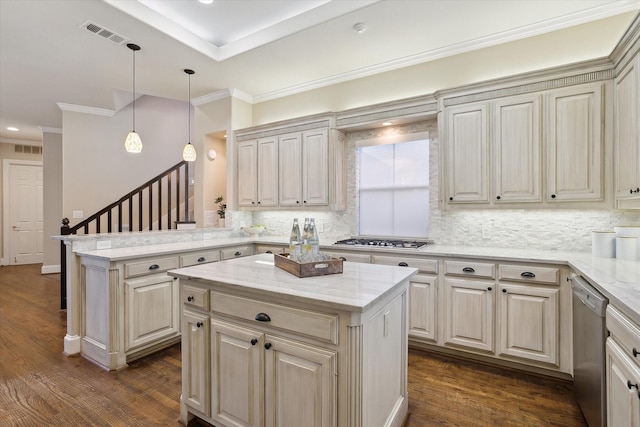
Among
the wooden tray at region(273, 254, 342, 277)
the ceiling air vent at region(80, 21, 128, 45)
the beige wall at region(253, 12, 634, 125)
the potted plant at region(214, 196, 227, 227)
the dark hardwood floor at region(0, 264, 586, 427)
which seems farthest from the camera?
the potted plant at region(214, 196, 227, 227)

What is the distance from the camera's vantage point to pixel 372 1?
110 inches

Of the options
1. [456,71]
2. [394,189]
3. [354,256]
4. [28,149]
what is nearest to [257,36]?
[456,71]

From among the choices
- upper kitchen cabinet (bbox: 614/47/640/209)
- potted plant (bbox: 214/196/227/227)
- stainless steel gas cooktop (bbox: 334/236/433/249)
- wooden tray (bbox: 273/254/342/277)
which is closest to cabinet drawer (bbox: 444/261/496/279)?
stainless steel gas cooktop (bbox: 334/236/433/249)

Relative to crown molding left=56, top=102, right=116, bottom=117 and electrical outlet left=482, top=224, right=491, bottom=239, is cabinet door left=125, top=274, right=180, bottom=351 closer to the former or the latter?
electrical outlet left=482, top=224, right=491, bottom=239

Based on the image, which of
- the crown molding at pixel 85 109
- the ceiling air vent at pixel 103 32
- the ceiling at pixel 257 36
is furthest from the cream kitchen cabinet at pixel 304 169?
the crown molding at pixel 85 109

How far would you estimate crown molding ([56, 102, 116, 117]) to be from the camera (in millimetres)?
5662

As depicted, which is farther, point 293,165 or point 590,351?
point 293,165

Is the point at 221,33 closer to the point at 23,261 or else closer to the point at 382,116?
the point at 382,116

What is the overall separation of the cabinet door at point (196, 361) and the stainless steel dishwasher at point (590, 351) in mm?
2177

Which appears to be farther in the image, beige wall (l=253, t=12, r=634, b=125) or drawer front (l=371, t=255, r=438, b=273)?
drawer front (l=371, t=255, r=438, b=273)

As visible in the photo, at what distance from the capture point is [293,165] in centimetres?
435

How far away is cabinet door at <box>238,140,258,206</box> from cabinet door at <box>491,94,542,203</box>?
3069 millimetres

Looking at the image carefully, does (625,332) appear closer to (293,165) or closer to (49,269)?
(293,165)

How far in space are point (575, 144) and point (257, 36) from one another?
323 centimetres
